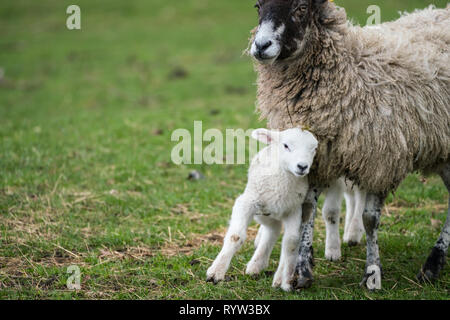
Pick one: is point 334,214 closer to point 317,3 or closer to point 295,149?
point 295,149

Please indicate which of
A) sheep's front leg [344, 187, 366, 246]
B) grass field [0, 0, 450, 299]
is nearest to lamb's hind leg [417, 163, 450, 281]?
grass field [0, 0, 450, 299]

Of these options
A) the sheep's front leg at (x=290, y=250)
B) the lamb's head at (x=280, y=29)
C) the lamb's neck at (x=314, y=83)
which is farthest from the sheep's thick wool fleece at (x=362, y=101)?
the sheep's front leg at (x=290, y=250)

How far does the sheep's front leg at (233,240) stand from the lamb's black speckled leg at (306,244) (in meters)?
0.55

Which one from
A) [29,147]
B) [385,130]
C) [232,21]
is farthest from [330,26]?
[232,21]

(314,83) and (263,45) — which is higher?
(263,45)

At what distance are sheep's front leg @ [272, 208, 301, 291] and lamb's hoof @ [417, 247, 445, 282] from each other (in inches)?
49.2

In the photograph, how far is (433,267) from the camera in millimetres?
5102

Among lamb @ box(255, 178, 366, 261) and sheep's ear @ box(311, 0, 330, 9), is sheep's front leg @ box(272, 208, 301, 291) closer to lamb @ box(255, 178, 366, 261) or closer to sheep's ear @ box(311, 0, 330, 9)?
lamb @ box(255, 178, 366, 261)

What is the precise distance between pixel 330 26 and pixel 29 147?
5.66m

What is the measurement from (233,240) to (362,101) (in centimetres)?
158

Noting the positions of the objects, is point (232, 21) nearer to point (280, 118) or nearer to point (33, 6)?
point (33, 6)

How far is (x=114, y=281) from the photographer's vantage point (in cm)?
488

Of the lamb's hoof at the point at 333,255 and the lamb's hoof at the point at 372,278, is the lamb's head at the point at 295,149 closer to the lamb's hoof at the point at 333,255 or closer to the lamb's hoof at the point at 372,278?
the lamb's hoof at the point at 372,278

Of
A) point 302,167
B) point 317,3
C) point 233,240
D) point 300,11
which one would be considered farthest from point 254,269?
point 317,3
